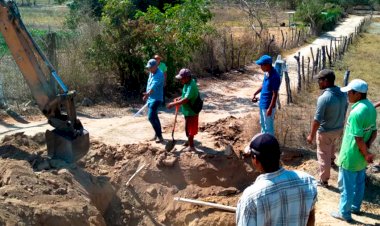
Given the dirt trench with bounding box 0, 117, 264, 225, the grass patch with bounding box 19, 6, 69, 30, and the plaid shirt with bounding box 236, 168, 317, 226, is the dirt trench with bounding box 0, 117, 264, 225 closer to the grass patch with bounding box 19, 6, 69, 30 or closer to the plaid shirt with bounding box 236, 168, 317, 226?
the plaid shirt with bounding box 236, 168, 317, 226

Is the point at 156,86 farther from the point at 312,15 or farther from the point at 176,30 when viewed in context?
the point at 312,15

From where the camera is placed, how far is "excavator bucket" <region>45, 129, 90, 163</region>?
762 centimetres

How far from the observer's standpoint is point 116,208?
7617 millimetres

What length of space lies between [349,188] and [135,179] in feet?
11.8

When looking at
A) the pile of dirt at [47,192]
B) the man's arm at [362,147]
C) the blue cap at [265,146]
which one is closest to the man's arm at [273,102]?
the man's arm at [362,147]

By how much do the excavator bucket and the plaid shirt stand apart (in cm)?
466

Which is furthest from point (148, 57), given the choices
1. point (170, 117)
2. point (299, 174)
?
point (299, 174)

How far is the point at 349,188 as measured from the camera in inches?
253

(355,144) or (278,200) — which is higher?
(278,200)

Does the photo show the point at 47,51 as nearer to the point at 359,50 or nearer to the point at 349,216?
the point at 349,216

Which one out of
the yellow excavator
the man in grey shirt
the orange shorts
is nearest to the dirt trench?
the yellow excavator

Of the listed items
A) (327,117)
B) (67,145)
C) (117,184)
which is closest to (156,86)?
(117,184)

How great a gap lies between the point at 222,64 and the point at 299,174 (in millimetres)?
15578

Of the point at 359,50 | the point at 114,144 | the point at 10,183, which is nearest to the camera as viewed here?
the point at 10,183
